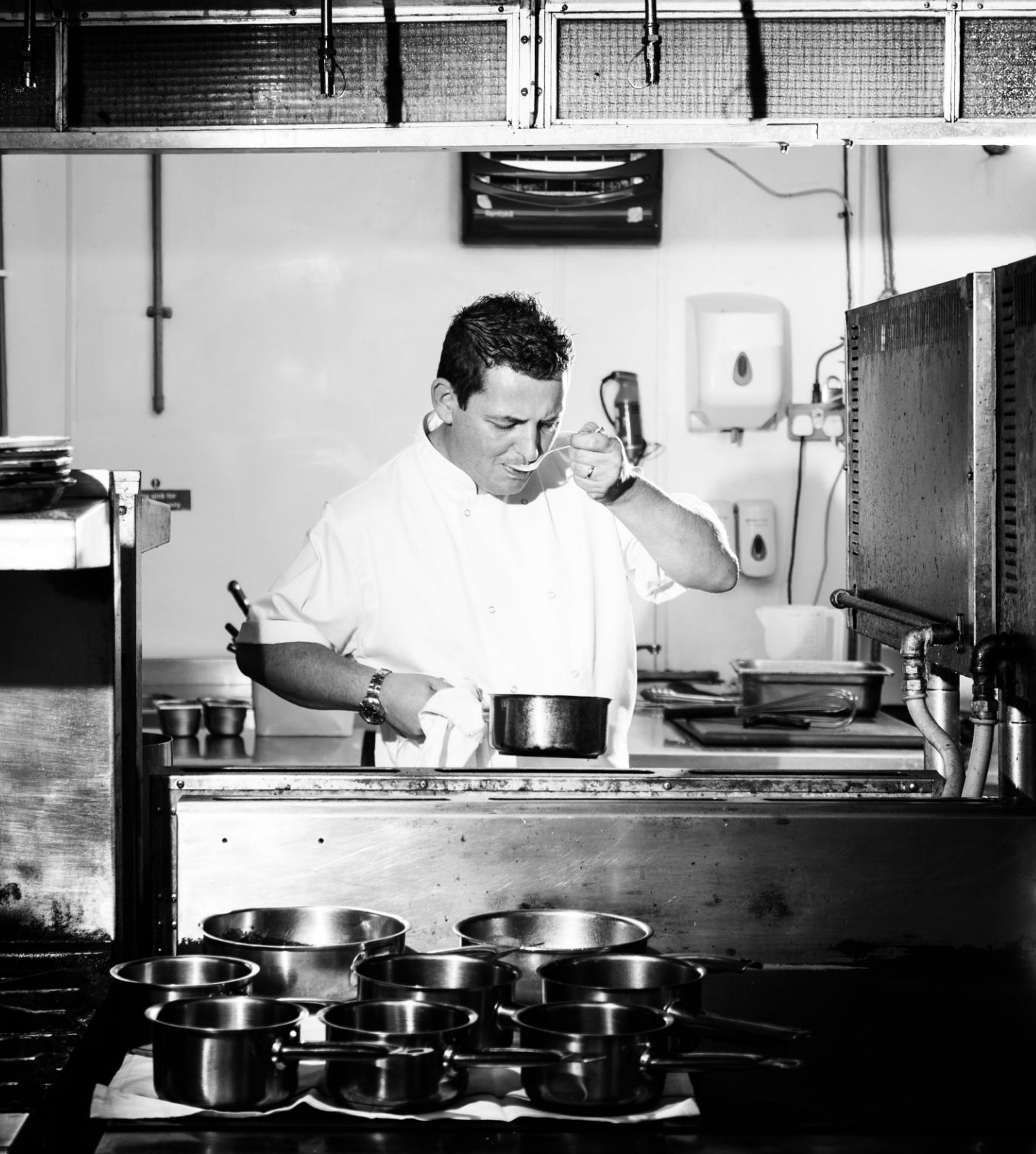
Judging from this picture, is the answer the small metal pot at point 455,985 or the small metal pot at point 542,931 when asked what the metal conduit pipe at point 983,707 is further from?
the small metal pot at point 455,985

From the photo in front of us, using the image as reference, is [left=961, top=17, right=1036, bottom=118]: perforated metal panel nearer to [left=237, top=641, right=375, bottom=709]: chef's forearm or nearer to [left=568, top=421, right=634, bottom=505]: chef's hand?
[left=568, top=421, right=634, bottom=505]: chef's hand

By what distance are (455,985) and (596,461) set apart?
1290mm

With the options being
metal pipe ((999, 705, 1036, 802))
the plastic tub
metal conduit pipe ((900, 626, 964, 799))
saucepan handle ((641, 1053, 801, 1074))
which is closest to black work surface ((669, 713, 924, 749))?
the plastic tub

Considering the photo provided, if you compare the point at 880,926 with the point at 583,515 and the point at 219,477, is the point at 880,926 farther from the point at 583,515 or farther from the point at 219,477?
the point at 219,477

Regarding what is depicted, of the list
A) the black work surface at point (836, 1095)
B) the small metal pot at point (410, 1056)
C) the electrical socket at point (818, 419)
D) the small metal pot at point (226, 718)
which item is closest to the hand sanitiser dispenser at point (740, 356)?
the electrical socket at point (818, 419)

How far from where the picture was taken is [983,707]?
1.89 metres

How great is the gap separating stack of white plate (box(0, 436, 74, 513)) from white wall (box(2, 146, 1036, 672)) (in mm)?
3232

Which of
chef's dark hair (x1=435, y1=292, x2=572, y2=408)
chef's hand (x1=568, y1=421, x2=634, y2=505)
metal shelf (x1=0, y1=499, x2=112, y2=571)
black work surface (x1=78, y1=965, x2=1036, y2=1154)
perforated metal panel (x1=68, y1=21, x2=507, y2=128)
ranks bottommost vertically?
black work surface (x1=78, y1=965, x2=1036, y2=1154)

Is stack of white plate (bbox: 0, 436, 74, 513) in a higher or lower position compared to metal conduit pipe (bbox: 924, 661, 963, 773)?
higher

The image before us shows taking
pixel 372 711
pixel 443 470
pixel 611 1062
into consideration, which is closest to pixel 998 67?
pixel 443 470

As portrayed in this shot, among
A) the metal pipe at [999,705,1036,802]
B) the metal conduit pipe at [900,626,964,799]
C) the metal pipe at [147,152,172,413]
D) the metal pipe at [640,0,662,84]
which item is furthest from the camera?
the metal pipe at [147,152,172,413]

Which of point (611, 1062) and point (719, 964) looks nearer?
point (611, 1062)

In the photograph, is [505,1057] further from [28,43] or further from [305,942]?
[28,43]

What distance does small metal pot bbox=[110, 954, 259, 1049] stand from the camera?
1481mm
